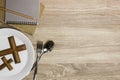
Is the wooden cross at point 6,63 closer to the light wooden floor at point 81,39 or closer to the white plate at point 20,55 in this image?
the white plate at point 20,55

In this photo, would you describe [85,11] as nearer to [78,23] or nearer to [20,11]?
[78,23]

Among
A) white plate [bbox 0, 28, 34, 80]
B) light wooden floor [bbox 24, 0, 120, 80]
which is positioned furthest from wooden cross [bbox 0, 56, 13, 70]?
light wooden floor [bbox 24, 0, 120, 80]

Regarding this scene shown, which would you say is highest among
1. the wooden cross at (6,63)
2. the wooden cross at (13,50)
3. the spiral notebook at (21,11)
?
the spiral notebook at (21,11)

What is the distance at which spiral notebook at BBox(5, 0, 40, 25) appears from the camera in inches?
42.0

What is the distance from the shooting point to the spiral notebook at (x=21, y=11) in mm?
1067

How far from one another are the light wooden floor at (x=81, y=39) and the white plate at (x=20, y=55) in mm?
66

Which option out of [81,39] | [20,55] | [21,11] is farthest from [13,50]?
[81,39]

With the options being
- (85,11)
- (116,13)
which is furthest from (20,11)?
(116,13)

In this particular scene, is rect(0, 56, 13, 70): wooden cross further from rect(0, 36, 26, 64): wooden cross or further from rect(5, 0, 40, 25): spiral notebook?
rect(5, 0, 40, 25): spiral notebook

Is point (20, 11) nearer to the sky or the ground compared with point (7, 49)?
nearer to the sky

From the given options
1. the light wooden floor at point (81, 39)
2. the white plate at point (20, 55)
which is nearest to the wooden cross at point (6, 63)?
the white plate at point (20, 55)

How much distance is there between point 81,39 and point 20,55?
25 centimetres

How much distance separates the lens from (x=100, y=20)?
3.81 ft

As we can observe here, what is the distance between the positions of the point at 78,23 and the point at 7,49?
0.98 feet
